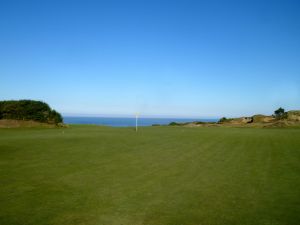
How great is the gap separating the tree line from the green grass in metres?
33.5

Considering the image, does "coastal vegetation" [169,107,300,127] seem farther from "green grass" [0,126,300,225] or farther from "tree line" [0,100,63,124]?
"green grass" [0,126,300,225]

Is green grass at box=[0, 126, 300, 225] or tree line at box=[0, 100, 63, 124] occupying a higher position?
tree line at box=[0, 100, 63, 124]

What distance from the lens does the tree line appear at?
46.4 m

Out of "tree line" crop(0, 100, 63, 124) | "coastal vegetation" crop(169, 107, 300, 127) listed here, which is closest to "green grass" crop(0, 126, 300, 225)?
"tree line" crop(0, 100, 63, 124)

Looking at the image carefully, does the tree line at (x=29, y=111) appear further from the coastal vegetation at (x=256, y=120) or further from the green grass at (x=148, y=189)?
the green grass at (x=148, y=189)

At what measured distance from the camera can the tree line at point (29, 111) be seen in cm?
4644

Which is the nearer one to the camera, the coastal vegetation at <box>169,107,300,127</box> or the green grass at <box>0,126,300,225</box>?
the green grass at <box>0,126,300,225</box>

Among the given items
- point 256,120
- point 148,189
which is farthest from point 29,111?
point 256,120

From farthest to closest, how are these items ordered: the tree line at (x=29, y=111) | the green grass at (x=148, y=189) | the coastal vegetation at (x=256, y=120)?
the coastal vegetation at (x=256, y=120) < the tree line at (x=29, y=111) < the green grass at (x=148, y=189)

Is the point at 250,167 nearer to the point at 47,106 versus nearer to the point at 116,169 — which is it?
the point at 116,169

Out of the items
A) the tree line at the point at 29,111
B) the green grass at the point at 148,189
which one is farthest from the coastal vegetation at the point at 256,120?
the green grass at the point at 148,189

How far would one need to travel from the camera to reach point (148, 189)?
966cm

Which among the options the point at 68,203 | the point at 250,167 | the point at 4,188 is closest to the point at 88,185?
the point at 68,203

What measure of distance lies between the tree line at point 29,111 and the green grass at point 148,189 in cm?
3355
